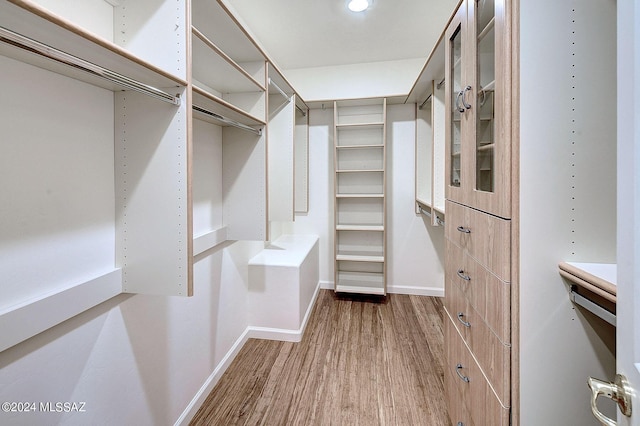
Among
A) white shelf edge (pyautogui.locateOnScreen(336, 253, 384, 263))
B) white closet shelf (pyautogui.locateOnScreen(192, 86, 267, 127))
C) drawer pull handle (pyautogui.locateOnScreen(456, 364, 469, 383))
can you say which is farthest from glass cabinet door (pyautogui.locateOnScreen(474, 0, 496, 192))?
white shelf edge (pyautogui.locateOnScreen(336, 253, 384, 263))

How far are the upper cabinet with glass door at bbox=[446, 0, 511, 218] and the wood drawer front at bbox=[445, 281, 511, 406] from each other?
45 centimetres

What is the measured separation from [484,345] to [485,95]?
38.4 inches

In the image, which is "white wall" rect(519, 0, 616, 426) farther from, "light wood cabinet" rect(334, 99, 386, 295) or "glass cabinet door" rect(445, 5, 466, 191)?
"light wood cabinet" rect(334, 99, 386, 295)

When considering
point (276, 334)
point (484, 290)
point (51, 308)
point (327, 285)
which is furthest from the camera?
point (327, 285)

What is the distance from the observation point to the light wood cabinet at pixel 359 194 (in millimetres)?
3338

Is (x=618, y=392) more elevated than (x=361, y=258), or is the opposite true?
(x=618, y=392)

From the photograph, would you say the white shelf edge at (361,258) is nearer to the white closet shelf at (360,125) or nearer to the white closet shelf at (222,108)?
the white closet shelf at (360,125)

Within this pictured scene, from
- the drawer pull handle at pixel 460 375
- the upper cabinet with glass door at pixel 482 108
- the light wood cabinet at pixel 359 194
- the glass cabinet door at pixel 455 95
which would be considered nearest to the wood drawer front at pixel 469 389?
the drawer pull handle at pixel 460 375

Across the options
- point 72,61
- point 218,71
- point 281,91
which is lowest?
point 72,61

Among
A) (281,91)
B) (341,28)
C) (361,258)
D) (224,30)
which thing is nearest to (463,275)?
(224,30)

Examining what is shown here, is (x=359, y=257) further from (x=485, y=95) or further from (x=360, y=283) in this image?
(x=485, y=95)

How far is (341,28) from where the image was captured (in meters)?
2.52

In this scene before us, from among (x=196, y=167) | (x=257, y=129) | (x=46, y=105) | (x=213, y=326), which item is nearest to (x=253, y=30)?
(x=257, y=129)

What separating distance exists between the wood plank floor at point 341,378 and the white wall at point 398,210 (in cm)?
65
